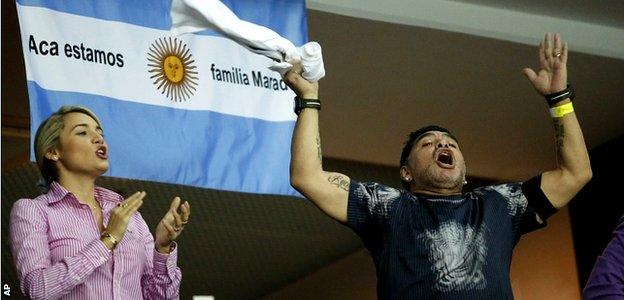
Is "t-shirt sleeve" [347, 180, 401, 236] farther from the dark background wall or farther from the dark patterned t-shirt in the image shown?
the dark background wall

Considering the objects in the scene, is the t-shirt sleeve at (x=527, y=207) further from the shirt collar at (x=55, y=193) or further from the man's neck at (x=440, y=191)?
the shirt collar at (x=55, y=193)

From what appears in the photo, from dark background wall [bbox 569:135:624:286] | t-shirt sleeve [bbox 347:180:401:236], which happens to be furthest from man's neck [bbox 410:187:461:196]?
dark background wall [bbox 569:135:624:286]

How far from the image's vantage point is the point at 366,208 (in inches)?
137

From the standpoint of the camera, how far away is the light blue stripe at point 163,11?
4.63m

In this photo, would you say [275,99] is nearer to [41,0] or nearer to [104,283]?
[41,0]

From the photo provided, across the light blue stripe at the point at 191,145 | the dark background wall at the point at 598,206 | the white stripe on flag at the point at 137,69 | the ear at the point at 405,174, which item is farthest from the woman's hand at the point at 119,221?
the dark background wall at the point at 598,206

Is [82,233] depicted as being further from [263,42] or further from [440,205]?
[440,205]

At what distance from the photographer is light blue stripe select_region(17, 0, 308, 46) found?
182 inches

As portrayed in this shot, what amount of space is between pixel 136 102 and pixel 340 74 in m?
1.80

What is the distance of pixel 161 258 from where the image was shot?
352 centimetres

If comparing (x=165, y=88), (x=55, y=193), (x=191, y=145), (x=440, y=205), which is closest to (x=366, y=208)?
(x=440, y=205)

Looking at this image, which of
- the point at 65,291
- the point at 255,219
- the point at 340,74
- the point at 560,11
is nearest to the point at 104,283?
the point at 65,291

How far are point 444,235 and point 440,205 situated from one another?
123 millimetres

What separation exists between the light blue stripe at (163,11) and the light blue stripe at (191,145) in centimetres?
34
